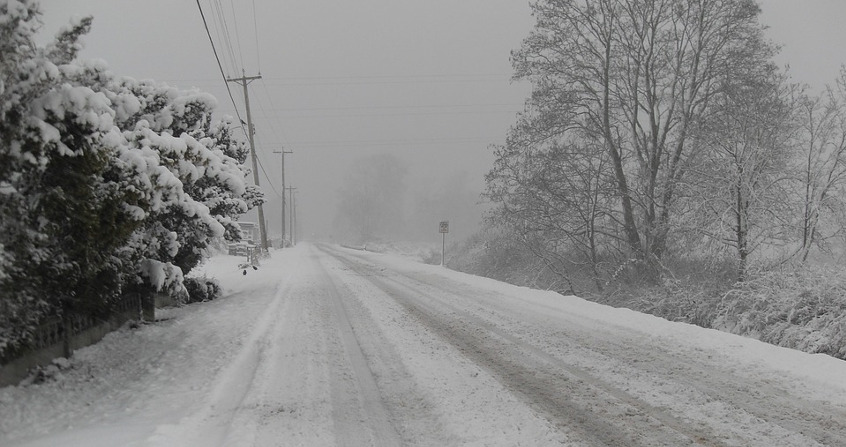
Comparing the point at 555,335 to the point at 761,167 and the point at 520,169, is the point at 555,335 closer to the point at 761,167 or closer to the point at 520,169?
the point at 761,167

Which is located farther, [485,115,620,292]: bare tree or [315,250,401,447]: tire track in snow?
[485,115,620,292]: bare tree

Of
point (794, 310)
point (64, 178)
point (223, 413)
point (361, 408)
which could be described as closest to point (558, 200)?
point (794, 310)

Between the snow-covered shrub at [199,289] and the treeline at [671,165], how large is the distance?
9652 mm

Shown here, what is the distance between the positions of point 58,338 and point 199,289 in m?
4.76

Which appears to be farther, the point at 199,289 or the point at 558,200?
the point at 558,200

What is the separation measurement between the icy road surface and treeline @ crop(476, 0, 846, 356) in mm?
3858

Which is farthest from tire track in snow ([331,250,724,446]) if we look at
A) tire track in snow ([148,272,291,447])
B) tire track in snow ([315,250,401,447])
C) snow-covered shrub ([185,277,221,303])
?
snow-covered shrub ([185,277,221,303])

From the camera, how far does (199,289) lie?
32.7 ft

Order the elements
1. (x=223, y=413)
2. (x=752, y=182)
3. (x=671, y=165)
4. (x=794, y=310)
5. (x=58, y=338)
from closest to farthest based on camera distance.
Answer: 1. (x=223, y=413)
2. (x=58, y=338)
3. (x=794, y=310)
4. (x=752, y=182)
5. (x=671, y=165)

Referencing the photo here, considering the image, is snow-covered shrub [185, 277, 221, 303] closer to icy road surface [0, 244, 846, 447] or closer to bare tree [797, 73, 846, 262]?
icy road surface [0, 244, 846, 447]

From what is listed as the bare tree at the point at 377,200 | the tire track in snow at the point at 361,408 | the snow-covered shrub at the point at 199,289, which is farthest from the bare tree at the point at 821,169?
the bare tree at the point at 377,200

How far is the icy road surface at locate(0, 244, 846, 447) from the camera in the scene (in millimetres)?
3523

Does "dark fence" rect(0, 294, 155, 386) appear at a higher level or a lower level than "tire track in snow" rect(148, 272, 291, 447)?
higher

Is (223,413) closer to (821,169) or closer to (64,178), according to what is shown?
(64,178)
